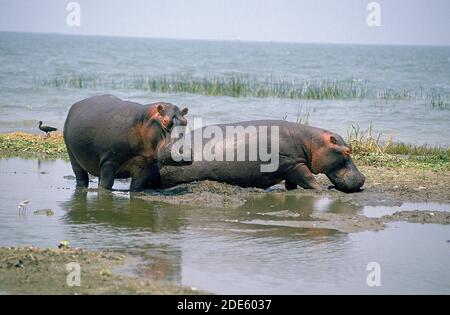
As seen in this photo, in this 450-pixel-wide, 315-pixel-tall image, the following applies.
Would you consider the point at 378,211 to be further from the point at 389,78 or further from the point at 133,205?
the point at 389,78

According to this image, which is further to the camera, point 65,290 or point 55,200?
point 55,200

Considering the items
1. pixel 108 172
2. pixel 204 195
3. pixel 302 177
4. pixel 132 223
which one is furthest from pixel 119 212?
pixel 302 177

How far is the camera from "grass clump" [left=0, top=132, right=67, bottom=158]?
17036 millimetres

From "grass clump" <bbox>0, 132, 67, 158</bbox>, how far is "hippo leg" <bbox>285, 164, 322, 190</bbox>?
4.95 metres

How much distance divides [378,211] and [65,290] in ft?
18.1

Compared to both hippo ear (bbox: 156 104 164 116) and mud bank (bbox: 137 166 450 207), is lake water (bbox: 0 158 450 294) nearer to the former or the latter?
mud bank (bbox: 137 166 450 207)

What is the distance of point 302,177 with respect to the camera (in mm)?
13656

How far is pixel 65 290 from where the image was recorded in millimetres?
7809

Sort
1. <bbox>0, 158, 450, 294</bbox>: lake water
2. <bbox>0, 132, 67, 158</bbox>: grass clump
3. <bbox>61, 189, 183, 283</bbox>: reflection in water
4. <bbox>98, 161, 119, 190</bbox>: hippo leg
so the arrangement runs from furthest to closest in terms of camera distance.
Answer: <bbox>0, 132, 67, 158</bbox>: grass clump
<bbox>98, 161, 119, 190</bbox>: hippo leg
<bbox>61, 189, 183, 283</bbox>: reflection in water
<bbox>0, 158, 450, 294</bbox>: lake water

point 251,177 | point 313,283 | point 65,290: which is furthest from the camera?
point 251,177

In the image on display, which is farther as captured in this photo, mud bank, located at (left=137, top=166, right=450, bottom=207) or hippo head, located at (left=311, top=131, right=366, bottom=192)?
hippo head, located at (left=311, top=131, right=366, bottom=192)

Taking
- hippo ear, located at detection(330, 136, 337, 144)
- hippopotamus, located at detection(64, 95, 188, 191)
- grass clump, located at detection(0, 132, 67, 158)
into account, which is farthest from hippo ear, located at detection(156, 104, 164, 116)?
grass clump, located at detection(0, 132, 67, 158)

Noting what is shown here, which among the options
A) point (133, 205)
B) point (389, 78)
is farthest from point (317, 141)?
point (389, 78)

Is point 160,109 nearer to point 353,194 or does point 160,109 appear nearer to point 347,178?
point 347,178
